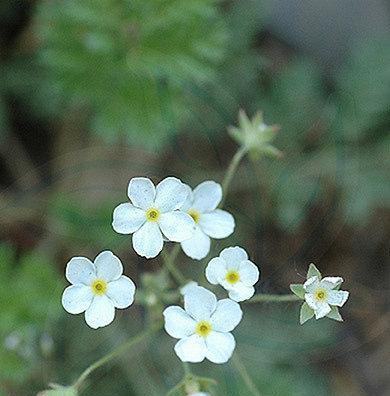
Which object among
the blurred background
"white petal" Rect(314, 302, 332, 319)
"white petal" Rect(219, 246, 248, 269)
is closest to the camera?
"white petal" Rect(314, 302, 332, 319)

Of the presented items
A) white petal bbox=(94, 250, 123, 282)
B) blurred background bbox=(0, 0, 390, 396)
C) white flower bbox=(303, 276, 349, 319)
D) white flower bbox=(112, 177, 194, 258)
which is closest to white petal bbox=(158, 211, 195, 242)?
white flower bbox=(112, 177, 194, 258)

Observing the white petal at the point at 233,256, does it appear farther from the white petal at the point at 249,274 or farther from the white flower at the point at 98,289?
the white flower at the point at 98,289

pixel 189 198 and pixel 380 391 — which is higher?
Result: pixel 380 391

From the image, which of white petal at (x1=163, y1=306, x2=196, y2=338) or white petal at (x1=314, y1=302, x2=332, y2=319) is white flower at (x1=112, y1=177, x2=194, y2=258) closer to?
white petal at (x1=163, y1=306, x2=196, y2=338)

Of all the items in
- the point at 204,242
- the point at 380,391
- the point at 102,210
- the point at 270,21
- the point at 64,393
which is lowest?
the point at 64,393

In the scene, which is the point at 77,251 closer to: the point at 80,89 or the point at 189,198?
the point at 80,89

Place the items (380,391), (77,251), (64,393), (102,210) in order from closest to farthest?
(64,393), (102,210), (77,251), (380,391)

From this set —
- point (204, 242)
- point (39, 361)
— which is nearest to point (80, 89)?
point (39, 361)
